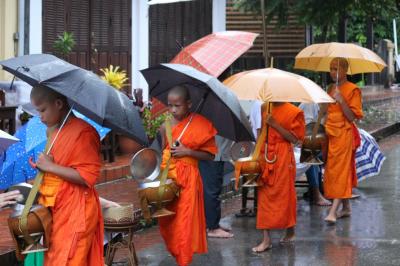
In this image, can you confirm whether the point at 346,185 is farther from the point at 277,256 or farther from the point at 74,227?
the point at 74,227

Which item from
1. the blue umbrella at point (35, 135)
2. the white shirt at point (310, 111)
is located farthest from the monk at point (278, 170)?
the blue umbrella at point (35, 135)

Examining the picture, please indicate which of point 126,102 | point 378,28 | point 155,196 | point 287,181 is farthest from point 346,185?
point 378,28

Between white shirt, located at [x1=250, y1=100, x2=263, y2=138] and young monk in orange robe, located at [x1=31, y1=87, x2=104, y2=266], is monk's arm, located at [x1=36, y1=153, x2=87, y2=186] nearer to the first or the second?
young monk in orange robe, located at [x1=31, y1=87, x2=104, y2=266]

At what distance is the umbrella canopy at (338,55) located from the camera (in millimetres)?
9391

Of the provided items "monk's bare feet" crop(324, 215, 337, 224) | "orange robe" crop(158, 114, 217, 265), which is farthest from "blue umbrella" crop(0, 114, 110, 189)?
"monk's bare feet" crop(324, 215, 337, 224)

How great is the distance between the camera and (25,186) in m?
5.11

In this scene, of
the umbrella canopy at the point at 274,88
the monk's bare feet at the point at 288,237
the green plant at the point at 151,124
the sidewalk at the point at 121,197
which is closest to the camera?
the umbrella canopy at the point at 274,88

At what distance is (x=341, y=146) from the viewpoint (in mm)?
9359

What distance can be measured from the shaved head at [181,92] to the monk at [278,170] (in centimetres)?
135

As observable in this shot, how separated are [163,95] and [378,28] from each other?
30.8 meters

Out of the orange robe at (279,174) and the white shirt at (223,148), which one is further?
the white shirt at (223,148)

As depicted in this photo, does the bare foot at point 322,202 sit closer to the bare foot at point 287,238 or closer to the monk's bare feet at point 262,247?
the bare foot at point 287,238

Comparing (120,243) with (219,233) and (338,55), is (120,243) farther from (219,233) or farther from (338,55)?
(338,55)

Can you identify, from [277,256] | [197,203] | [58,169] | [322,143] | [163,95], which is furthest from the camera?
[322,143]
